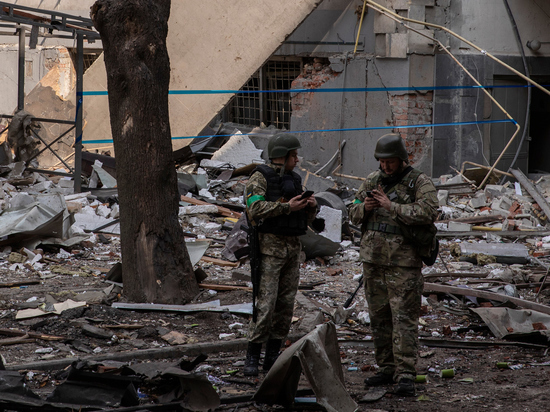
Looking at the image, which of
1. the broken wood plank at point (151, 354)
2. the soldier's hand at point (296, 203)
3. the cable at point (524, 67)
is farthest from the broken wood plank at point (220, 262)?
the cable at point (524, 67)

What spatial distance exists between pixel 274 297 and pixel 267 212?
1.95 feet

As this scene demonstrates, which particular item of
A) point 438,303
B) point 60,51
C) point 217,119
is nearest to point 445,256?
point 438,303

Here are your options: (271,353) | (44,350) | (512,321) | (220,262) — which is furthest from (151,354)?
(220,262)

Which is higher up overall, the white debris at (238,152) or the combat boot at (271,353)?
the white debris at (238,152)

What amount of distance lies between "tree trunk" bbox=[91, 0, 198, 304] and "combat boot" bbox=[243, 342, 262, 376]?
159 cm

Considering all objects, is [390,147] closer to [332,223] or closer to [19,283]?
[332,223]

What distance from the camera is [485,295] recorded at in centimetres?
603

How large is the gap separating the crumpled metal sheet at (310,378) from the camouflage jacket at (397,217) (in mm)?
750

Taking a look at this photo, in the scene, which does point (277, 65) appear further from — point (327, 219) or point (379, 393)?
point (379, 393)

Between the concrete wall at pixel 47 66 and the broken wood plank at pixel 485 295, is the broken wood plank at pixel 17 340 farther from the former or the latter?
the concrete wall at pixel 47 66

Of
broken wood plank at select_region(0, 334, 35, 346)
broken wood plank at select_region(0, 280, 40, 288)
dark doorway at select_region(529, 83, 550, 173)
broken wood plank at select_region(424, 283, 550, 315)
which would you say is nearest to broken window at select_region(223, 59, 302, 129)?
dark doorway at select_region(529, 83, 550, 173)

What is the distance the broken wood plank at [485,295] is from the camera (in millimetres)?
5625

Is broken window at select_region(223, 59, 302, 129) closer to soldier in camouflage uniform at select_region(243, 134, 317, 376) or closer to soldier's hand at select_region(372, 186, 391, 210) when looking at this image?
soldier in camouflage uniform at select_region(243, 134, 317, 376)

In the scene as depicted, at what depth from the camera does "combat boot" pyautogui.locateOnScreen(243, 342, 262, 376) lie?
14.2 feet
